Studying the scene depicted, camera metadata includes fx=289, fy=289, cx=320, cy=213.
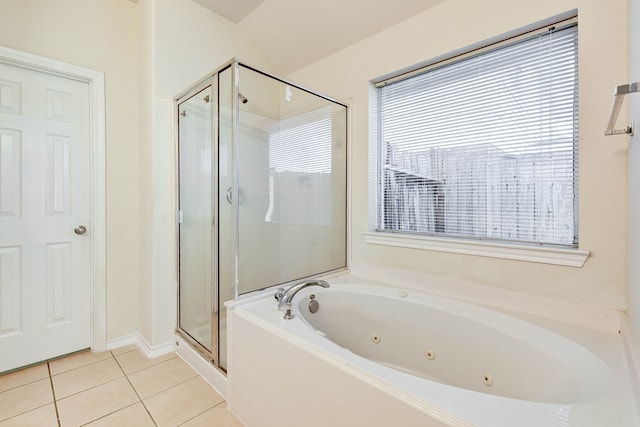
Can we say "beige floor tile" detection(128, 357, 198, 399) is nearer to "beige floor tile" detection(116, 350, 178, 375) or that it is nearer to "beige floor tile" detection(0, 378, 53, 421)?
"beige floor tile" detection(116, 350, 178, 375)

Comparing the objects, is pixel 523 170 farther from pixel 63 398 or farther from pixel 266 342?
pixel 63 398

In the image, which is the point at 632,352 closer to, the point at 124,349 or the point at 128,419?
the point at 128,419

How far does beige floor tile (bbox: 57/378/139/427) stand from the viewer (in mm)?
1410

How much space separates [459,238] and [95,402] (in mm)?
2195

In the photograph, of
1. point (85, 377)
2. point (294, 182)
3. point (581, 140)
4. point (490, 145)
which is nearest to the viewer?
point (581, 140)

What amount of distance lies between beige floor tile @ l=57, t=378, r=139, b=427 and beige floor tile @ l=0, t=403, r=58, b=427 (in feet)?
0.10

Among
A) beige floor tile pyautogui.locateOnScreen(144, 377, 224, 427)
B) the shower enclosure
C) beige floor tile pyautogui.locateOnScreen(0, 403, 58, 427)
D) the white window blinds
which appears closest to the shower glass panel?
the shower enclosure

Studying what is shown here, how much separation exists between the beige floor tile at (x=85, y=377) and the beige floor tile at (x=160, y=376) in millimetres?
141

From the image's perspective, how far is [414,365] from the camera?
160 cm

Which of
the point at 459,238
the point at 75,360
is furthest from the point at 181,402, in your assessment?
the point at 459,238

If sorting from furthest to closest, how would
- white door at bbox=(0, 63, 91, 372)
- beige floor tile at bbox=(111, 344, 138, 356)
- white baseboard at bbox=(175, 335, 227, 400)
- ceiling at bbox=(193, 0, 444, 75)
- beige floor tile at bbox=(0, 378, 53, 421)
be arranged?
beige floor tile at bbox=(111, 344, 138, 356)
ceiling at bbox=(193, 0, 444, 75)
white door at bbox=(0, 63, 91, 372)
white baseboard at bbox=(175, 335, 227, 400)
beige floor tile at bbox=(0, 378, 53, 421)

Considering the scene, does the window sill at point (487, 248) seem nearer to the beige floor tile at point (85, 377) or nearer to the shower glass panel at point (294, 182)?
the shower glass panel at point (294, 182)

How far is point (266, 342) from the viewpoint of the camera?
1.27 m

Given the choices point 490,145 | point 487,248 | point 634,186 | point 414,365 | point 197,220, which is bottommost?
point 414,365
